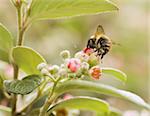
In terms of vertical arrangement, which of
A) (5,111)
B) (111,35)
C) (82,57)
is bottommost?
(5,111)

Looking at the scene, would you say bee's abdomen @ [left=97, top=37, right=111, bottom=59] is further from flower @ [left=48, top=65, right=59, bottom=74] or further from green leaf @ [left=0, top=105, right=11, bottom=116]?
green leaf @ [left=0, top=105, right=11, bottom=116]

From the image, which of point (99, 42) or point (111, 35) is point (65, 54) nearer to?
point (99, 42)

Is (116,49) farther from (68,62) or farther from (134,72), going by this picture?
(68,62)

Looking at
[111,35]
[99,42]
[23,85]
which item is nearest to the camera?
[23,85]

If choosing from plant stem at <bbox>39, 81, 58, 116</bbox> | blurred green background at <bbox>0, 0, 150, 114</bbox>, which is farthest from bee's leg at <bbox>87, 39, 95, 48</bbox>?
blurred green background at <bbox>0, 0, 150, 114</bbox>

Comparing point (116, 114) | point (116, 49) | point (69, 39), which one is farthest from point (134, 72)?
point (116, 114)

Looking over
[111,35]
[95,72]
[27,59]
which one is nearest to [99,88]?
[95,72]

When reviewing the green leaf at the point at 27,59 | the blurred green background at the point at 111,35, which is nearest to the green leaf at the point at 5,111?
the green leaf at the point at 27,59
